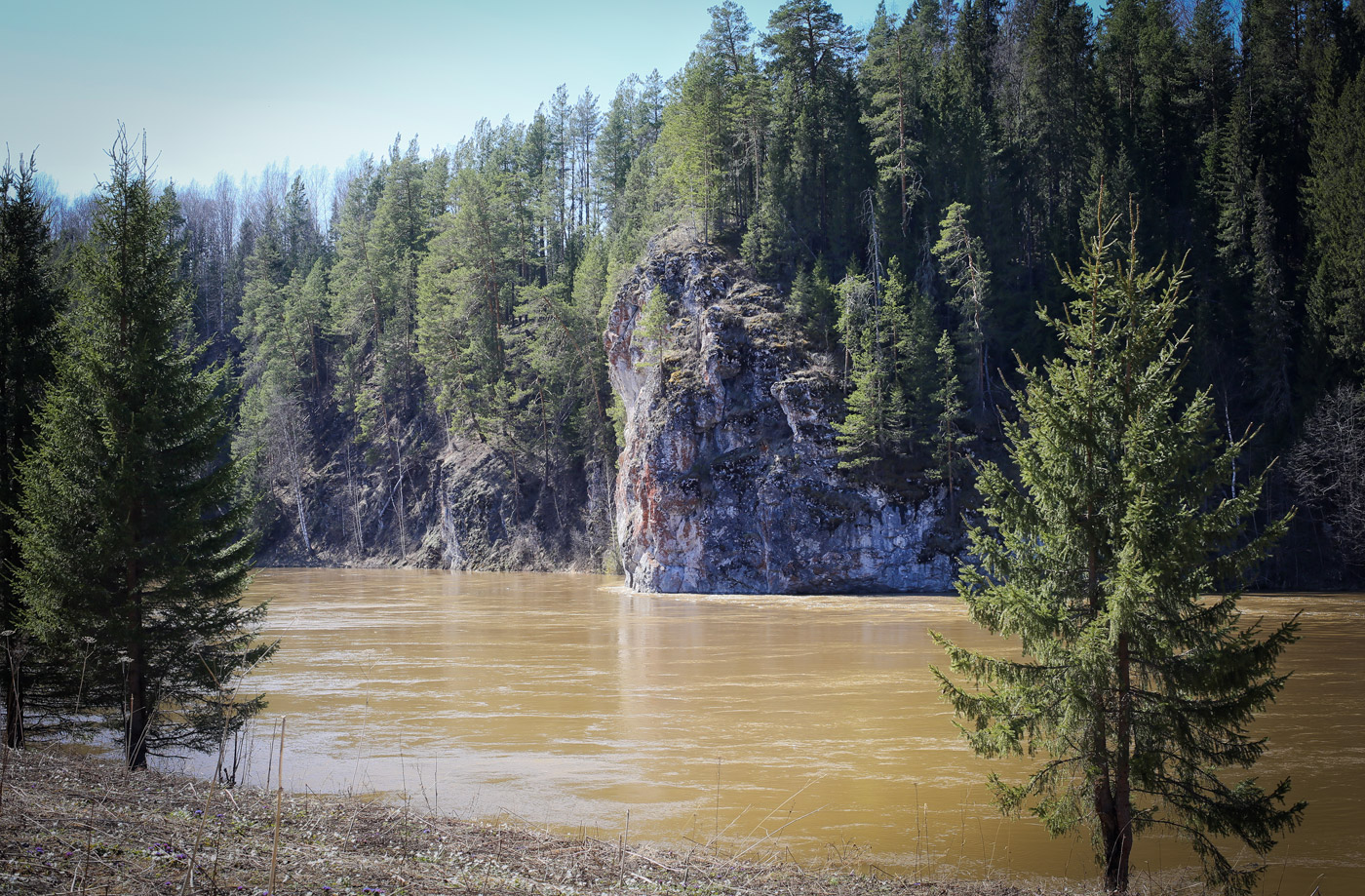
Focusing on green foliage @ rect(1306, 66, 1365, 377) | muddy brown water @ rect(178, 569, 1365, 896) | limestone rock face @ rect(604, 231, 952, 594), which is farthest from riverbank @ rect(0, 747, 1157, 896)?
green foliage @ rect(1306, 66, 1365, 377)

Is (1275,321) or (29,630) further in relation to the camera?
(1275,321)

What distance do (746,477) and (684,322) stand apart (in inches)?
393

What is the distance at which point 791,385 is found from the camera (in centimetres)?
4209

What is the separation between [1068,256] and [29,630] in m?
46.4

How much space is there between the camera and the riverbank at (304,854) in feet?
17.0

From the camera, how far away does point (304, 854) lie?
6254mm

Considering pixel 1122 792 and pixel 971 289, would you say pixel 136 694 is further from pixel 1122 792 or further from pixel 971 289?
pixel 971 289

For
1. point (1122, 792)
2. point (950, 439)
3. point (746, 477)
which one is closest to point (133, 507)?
point (1122, 792)

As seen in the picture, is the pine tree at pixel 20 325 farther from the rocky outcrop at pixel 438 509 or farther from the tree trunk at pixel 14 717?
the rocky outcrop at pixel 438 509

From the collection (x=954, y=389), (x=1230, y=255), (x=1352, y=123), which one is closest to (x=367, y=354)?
(x=954, y=389)

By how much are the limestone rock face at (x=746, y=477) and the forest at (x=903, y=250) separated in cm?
202

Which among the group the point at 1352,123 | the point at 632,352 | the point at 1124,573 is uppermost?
the point at 1352,123

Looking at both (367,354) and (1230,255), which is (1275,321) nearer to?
(1230,255)

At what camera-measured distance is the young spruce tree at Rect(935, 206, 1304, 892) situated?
7.91 meters
